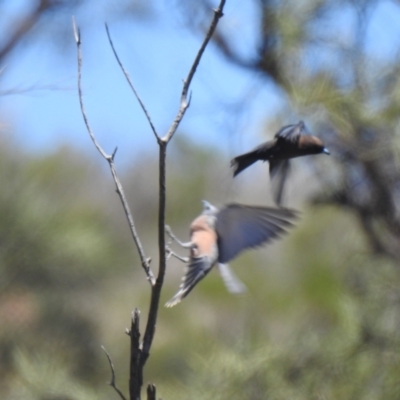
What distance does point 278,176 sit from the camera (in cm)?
107

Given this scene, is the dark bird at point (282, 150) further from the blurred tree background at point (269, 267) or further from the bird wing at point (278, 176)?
the blurred tree background at point (269, 267)

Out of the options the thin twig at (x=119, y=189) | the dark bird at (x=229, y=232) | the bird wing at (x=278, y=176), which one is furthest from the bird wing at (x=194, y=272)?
the thin twig at (x=119, y=189)

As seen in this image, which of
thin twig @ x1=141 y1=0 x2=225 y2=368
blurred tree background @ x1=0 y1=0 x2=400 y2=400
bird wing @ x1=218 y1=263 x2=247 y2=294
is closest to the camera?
thin twig @ x1=141 y1=0 x2=225 y2=368

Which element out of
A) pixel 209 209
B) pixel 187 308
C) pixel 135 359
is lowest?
pixel 135 359

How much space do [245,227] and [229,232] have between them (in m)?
0.02

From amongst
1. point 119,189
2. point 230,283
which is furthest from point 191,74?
point 230,283

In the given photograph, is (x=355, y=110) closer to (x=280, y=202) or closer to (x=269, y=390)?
(x=269, y=390)

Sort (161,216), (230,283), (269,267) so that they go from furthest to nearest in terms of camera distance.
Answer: (269,267) → (230,283) → (161,216)

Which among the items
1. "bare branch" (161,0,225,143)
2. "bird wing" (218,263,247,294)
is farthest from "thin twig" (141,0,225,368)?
"bird wing" (218,263,247,294)

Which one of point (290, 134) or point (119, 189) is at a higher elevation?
point (290, 134)

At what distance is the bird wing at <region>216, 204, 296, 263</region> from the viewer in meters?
1.06

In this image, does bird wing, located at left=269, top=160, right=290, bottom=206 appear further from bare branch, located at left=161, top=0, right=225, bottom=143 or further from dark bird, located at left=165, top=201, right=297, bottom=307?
bare branch, located at left=161, top=0, right=225, bottom=143

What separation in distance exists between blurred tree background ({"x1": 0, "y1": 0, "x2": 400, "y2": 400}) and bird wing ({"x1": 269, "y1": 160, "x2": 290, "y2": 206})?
341 millimetres

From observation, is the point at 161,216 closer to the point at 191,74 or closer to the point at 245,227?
the point at 191,74
